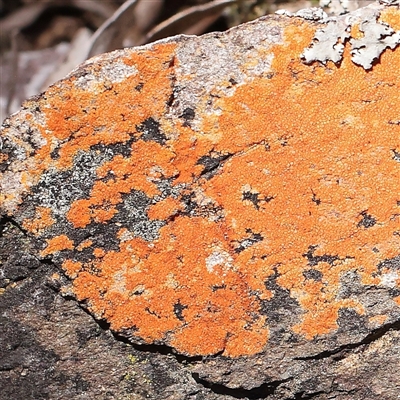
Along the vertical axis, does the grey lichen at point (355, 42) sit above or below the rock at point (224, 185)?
above

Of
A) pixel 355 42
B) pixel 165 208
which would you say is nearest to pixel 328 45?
pixel 355 42

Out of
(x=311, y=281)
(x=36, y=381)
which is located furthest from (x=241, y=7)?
(x=36, y=381)

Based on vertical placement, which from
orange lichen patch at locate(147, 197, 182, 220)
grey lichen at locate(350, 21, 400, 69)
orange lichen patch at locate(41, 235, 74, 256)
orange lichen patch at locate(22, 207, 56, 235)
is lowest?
orange lichen patch at locate(41, 235, 74, 256)

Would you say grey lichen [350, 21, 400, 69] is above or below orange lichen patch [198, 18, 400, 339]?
above

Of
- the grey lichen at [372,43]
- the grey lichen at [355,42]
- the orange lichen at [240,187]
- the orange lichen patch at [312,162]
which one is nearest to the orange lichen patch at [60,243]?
the orange lichen at [240,187]

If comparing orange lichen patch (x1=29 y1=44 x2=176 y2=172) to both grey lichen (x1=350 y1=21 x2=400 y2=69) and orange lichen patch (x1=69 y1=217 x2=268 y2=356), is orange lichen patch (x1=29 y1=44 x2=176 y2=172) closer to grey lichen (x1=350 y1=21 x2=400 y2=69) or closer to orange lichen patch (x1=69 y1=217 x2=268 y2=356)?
orange lichen patch (x1=69 y1=217 x2=268 y2=356)

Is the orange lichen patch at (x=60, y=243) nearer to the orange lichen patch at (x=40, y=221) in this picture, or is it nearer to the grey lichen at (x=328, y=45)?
the orange lichen patch at (x=40, y=221)

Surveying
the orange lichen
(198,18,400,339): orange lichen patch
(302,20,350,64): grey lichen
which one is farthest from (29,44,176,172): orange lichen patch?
(302,20,350,64): grey lichen

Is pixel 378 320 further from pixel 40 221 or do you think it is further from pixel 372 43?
pixel 40 221
